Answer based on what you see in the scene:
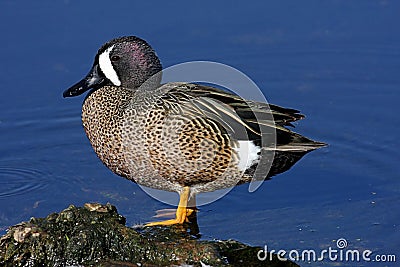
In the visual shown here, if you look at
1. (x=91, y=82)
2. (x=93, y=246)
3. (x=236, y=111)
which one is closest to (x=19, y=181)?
(x=91, y=82)

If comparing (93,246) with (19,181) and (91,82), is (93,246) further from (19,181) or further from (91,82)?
(19,181)

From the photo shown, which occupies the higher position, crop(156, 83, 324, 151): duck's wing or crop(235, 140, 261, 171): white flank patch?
crop(156, 83, 324, 151): duck's wing

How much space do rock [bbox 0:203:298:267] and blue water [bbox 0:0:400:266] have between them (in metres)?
0.74

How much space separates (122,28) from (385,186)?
3086 mm

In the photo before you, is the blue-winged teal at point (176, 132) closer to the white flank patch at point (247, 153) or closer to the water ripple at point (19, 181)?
the white flank patch at point (247, 153)

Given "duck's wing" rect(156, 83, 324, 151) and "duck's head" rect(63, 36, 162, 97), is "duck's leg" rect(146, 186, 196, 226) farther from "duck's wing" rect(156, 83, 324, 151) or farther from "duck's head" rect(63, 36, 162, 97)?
"duck's head" rect(63, 36, 162, 97)

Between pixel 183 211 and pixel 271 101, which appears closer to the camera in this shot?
pixel 183 211

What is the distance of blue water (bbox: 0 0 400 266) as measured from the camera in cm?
517

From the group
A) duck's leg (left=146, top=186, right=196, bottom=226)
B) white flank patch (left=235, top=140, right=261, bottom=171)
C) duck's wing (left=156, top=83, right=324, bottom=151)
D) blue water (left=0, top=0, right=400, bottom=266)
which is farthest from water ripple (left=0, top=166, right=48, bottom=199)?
white flank patch (left=235, top=140, right=261, bottom=171)

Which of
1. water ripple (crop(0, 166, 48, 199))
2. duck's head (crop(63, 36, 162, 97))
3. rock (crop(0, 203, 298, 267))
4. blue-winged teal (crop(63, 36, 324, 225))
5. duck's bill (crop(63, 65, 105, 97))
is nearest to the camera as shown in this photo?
rock (crop(0, 203, 298, 267))

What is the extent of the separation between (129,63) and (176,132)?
0.69m

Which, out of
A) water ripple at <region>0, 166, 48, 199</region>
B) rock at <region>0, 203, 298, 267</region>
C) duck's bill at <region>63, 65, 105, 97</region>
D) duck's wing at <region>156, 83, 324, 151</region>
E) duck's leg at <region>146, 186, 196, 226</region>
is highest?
duck's bill at <region>63, 65, 105, 97</region>

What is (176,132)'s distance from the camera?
190 inches

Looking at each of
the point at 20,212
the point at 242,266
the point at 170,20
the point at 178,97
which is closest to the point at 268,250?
the point at 242,266
